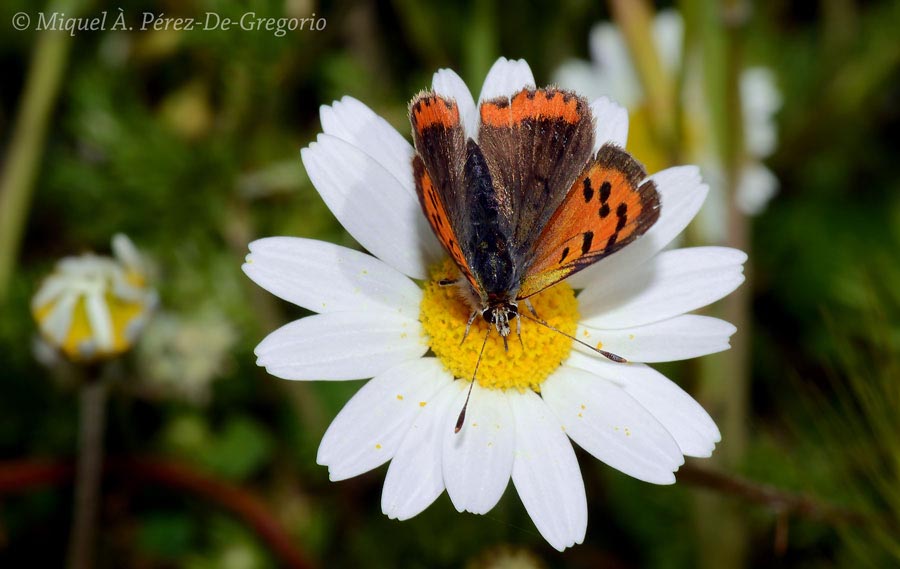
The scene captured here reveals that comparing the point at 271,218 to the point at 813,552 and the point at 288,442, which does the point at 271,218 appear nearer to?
the point at 288,442

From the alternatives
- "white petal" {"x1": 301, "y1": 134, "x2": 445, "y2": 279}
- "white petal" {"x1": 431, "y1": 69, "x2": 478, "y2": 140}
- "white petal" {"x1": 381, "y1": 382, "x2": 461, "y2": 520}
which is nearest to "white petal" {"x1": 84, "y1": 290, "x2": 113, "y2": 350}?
"white petal" {"x1": 301, "y1": 134, "x2": 445, "y2": 279}

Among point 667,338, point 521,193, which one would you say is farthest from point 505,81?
point 667,338

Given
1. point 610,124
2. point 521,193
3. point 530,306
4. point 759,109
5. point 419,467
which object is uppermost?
point 759,109

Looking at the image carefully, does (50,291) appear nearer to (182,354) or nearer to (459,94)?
(182,354)

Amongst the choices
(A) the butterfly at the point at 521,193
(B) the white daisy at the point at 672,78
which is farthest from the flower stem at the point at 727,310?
(A) the butterfly at the point at 521,193

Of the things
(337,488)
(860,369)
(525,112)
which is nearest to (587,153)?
(525,112)

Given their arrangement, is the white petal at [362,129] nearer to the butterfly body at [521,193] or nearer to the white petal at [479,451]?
the butterfly body at [521,193]

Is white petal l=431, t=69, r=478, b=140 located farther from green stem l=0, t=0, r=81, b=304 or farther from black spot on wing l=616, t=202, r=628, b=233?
green stem l=0, t=0, r=81, b=304
